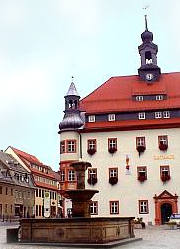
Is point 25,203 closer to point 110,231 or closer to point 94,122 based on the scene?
point 94,122

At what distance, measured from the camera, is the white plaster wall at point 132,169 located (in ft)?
147

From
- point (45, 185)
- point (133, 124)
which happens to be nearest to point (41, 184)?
point (45, 185)

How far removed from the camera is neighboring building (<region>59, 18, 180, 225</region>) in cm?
4481

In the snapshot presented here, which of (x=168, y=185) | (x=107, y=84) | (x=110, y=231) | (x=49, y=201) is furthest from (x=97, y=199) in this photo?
(x=49, y=201)

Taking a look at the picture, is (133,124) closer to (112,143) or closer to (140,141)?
(140,141)

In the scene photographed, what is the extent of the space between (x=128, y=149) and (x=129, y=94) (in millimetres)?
6879

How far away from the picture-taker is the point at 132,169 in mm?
45688

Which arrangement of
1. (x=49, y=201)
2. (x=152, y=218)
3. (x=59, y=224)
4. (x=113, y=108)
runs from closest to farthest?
1. (x=59, y=224)
2. (x=152, y=218)
3. (x=113, y=108)
4. (x=49, y=201)

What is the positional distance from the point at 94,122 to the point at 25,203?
3367cm

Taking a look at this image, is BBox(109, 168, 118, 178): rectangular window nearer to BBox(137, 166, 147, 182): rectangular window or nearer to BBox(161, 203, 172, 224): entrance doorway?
BBox(137, 166, 147, 182): rectangular window

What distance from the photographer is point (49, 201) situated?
8769cm

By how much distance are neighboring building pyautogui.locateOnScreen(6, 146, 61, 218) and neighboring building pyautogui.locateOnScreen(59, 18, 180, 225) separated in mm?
31758

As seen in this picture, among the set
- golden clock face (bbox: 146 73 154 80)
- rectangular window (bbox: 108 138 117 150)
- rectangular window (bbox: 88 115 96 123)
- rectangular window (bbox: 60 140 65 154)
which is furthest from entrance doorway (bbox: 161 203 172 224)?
golden clock face (bbox: 146 73 154 80)

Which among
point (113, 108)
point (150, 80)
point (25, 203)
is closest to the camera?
point (113, 108)
